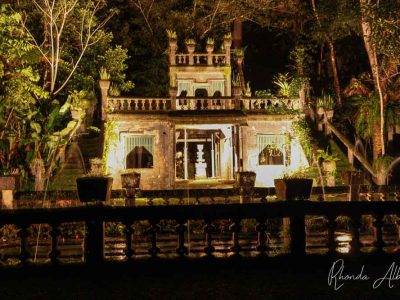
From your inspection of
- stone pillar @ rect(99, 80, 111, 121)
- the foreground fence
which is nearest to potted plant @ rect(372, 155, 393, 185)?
stone pillar @ rect(99, 80, 111, 121)

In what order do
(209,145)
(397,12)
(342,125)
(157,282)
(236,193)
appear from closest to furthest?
(157,282), (236,193), (397,12), (209,145), (342,125)

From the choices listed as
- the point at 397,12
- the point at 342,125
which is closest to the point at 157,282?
the point at 397,12

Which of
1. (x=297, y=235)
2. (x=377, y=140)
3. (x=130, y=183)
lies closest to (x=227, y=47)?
(x=377, y=140)

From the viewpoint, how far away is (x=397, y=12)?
685 inches

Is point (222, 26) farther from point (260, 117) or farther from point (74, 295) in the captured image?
point (74, 295)

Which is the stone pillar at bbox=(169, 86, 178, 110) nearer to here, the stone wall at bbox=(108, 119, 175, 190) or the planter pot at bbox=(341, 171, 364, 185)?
the stone wall at bbox=(108, 119, 175, 190)

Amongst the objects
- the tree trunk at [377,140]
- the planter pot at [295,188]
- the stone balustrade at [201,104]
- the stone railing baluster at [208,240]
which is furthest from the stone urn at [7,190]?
the tree trunk at [377,140]

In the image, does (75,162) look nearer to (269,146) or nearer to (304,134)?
(269,146)

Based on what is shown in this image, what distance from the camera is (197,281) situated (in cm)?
726

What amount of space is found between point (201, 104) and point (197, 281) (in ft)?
47.9

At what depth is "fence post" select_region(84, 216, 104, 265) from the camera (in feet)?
25.1

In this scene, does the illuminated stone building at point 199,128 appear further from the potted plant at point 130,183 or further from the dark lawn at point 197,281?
the dark lawn at point 197,281

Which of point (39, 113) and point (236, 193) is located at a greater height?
point (39, 113)

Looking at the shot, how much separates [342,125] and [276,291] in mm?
20778
